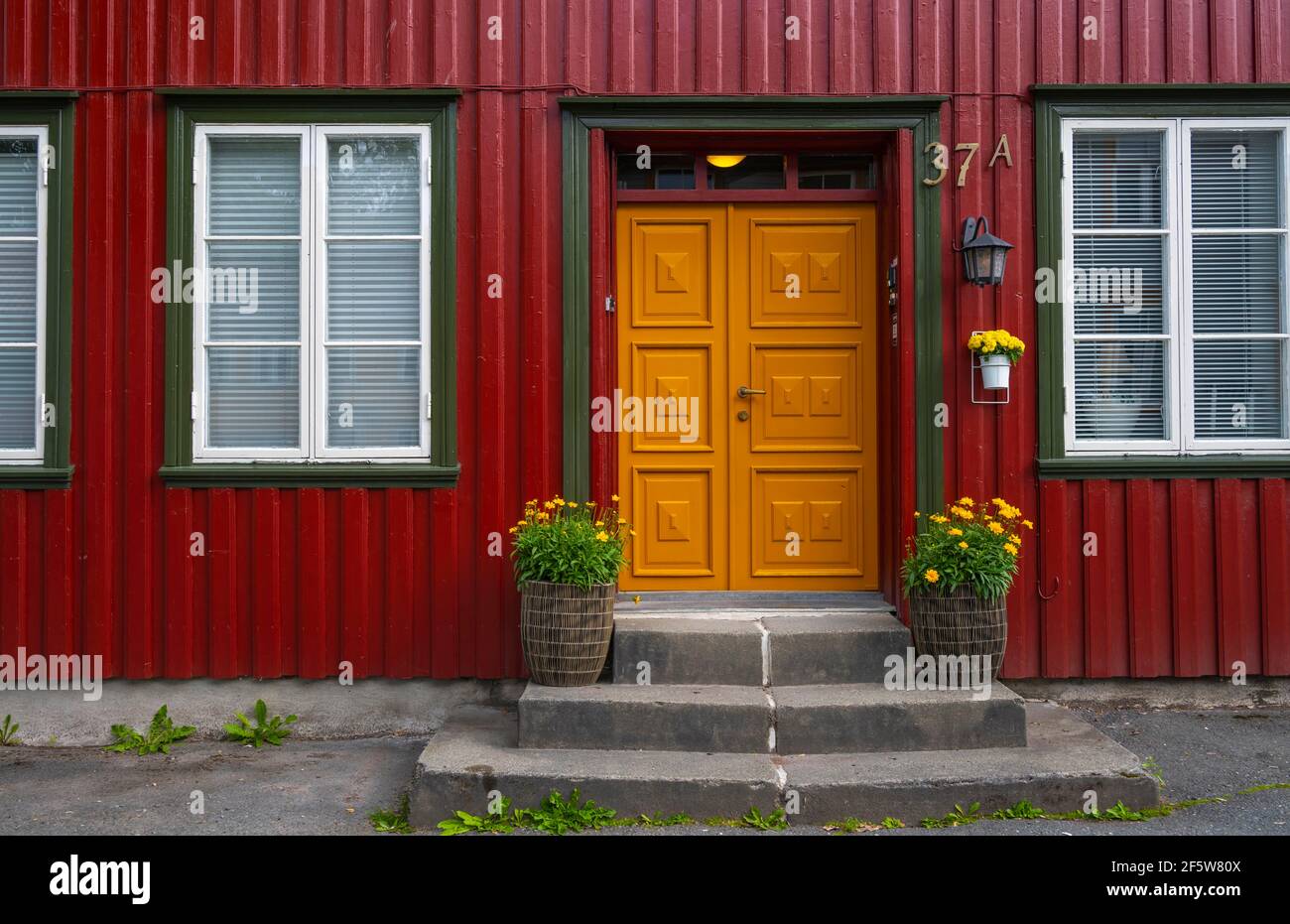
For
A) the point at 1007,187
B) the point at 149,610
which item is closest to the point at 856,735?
the point at 1007,187

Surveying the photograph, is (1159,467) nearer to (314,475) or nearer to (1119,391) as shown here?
(1119,391)

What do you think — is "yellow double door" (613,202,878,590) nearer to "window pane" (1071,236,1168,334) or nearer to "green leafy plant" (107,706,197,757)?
"window pane" (1071,236,1168,334)

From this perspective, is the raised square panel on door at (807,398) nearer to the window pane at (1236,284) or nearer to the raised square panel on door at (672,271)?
the raised square panel on door at (672,271)

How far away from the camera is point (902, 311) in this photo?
5875 millimetres

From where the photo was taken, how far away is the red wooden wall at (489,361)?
5805mm

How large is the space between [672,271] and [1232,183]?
320 cm

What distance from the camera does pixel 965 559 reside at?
17.0 ft

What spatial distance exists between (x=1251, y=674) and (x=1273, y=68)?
134 inches

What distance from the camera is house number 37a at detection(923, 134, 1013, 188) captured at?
19.2ft

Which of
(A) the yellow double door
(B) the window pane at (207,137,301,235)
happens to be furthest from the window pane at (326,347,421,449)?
(A) the yellow double door

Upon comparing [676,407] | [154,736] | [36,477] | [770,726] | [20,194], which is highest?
[20,194]

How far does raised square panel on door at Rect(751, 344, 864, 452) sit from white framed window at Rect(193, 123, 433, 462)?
196 cm

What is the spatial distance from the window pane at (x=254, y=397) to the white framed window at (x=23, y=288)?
0.96 meters

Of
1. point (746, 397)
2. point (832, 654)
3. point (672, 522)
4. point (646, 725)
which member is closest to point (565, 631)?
point (646, 725)
